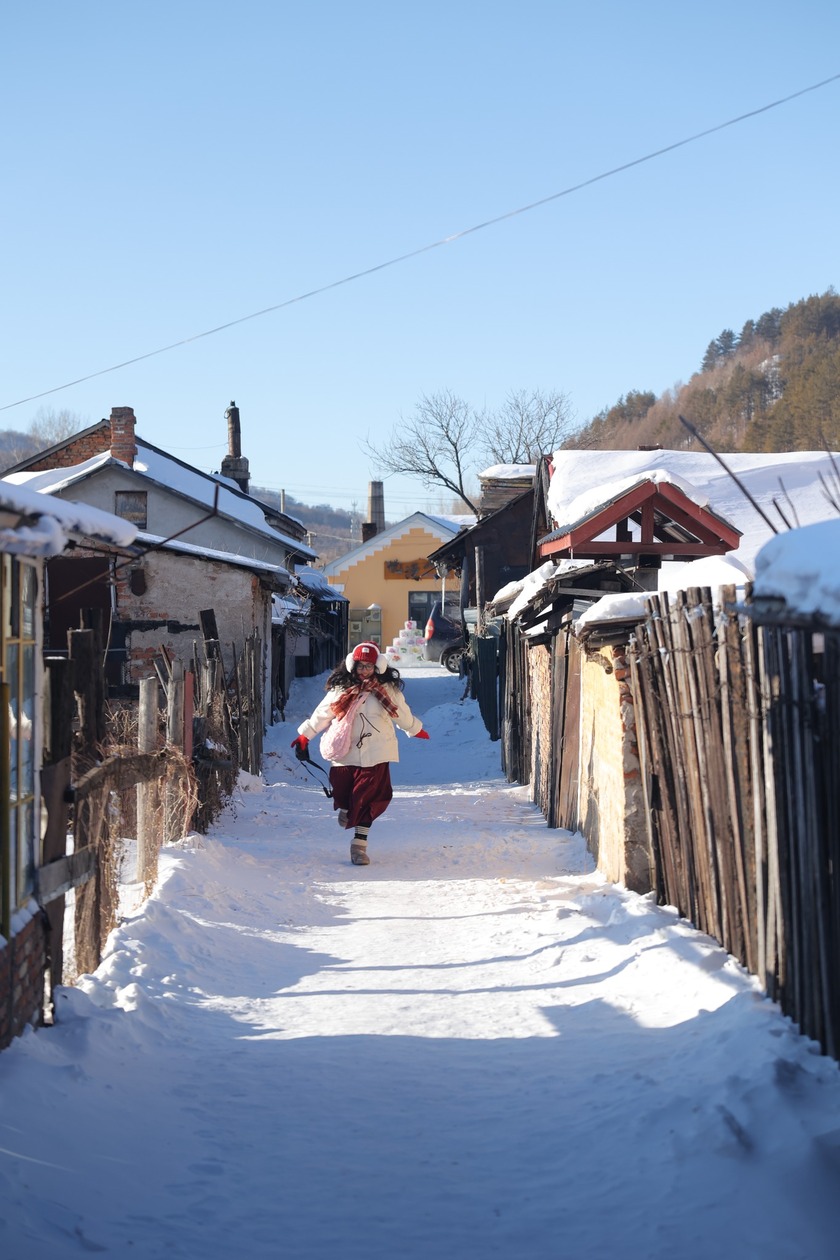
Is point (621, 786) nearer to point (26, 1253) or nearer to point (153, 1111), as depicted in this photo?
point (153, 1111)

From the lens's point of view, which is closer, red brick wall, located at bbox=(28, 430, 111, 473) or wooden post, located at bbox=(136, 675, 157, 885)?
wooden post, located at bbox=(136, 675, 157, 885)

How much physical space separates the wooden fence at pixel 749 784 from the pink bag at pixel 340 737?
345 cm

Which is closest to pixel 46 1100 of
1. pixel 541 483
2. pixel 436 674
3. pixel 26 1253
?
pixel 26 1253

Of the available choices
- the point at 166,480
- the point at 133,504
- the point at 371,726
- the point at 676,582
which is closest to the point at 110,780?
the point at 371,726

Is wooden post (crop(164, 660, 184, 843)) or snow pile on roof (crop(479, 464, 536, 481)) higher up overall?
snow pile on roof (crop(479, 464, 536, 481))

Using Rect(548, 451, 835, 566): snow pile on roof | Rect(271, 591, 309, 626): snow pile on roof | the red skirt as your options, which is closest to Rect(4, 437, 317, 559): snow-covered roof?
Rect(271, 591, 309, 626): snow pile on roof

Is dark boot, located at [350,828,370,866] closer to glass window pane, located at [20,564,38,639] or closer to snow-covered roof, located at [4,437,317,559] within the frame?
glass window pane, located at [20,564,38,639]

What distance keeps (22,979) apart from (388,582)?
49506 mm

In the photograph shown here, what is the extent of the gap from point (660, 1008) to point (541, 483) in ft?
54.1

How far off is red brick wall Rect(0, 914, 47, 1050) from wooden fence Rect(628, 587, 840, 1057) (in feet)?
9.19

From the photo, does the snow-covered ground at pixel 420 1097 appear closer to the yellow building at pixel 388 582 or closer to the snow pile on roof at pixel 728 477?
the snow pile on roof at pixel 728 477

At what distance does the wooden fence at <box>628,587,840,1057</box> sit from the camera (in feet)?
12.8

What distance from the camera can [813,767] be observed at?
3926mm

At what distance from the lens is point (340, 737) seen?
32.1 feet
